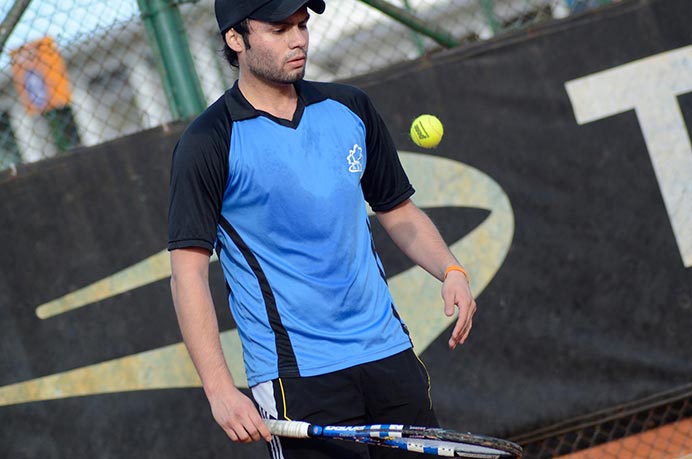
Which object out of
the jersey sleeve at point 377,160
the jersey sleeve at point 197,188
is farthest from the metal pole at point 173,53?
the jersey sleeve at point 197,188

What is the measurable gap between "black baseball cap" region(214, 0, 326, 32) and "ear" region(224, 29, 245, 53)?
0.02m

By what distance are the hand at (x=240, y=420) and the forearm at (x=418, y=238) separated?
2.50 ft

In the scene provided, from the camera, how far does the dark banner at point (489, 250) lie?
13.2 feet

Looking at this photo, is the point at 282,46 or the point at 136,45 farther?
the point at 136,45

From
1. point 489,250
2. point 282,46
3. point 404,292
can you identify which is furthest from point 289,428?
point 489,250

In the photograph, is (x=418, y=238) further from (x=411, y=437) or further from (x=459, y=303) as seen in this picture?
(x=411, y=437)

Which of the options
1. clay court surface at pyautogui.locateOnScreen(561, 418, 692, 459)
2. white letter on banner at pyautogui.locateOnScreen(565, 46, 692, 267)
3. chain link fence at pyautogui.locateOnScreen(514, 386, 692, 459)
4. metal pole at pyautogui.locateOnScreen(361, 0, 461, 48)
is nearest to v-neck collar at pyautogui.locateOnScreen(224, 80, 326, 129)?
metal pole at pyautogui.locateOnScreen(361, 0, 461, 48)

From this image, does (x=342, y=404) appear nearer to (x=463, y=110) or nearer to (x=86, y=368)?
(x=86, y=368)

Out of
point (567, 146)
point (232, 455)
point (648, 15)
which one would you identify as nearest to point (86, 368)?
point (232, 455)

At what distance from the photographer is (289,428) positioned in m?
2.22

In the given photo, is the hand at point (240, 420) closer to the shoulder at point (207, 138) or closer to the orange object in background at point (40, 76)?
the shoulder at point (207, 138)

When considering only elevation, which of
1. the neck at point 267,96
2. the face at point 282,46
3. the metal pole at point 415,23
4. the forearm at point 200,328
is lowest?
the forearm at point 200,328

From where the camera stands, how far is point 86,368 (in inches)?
158

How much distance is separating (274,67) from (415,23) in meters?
2.22
